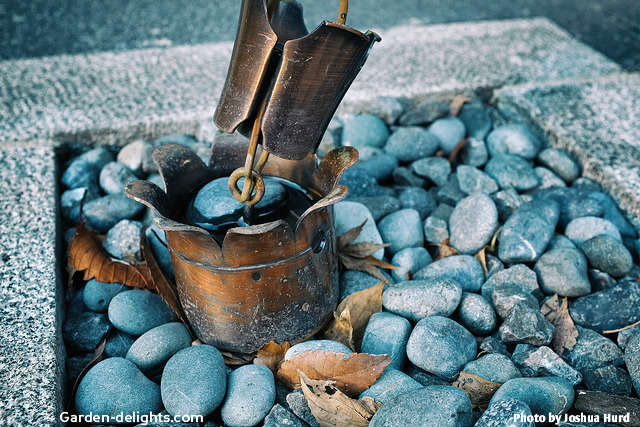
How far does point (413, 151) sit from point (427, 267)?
69 cm

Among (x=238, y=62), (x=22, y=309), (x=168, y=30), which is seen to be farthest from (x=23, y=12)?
(x=238, y=62)

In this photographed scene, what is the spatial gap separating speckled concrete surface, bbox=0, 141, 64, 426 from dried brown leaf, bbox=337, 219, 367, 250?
0.91 metres

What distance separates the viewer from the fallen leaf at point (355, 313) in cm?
167

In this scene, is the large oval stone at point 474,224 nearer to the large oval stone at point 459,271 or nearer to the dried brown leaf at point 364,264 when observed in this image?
the large oval stone at point 459,271

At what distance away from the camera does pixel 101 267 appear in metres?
1.85

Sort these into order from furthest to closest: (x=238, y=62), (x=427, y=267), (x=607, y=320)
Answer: (x=427, y=267), (x=607, y=320), (x=238, y=62)

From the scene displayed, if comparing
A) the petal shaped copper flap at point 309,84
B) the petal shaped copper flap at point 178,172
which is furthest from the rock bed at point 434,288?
the petal shaped copper flap at point 309,84

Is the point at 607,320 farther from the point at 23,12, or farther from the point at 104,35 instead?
the point at 23,12

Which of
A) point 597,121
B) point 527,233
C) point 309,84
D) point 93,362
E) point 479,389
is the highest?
point 309,84

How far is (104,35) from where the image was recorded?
141 inches

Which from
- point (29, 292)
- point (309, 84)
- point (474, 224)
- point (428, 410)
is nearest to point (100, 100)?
point (29, 292)

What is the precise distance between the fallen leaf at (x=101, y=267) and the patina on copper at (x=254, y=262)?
0.24 metres

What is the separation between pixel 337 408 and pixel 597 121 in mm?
1842

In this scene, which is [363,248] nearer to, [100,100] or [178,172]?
[178,172]
